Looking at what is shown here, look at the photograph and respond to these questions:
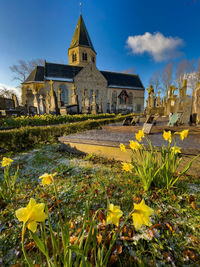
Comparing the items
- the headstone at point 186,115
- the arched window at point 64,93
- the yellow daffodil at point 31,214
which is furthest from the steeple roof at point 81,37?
→ the yellow daffodil at point 31,214

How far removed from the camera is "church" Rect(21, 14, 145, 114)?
26.2m

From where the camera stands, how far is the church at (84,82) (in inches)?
1033

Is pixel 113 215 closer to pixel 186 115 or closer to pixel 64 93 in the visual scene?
pixel 186 115

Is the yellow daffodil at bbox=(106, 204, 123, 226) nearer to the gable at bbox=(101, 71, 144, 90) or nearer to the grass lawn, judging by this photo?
the grass lawn

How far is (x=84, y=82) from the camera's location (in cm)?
2822

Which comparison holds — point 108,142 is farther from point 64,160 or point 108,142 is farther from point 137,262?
point 137,262

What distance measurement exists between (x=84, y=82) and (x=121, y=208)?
29663 mm

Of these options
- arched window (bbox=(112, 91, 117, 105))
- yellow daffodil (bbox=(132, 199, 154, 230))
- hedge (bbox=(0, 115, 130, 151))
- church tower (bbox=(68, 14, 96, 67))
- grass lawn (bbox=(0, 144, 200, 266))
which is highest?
church tower (bbox=(68, 14, 96, 67))

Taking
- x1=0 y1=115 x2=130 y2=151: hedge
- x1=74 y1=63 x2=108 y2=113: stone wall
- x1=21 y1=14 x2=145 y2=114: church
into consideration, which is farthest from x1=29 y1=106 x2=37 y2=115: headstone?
x1=74 y1=63 x2=108 y2=113: stone wall

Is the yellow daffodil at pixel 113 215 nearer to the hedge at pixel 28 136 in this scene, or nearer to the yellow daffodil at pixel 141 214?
the yellow daffodil at pixel 141 214

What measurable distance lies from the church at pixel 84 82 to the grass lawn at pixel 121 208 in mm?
22167

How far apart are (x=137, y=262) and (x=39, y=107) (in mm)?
14615

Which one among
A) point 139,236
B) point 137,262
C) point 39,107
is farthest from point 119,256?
point 39,107

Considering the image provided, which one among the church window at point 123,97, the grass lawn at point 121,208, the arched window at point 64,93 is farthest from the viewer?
the church window at point 123,97
